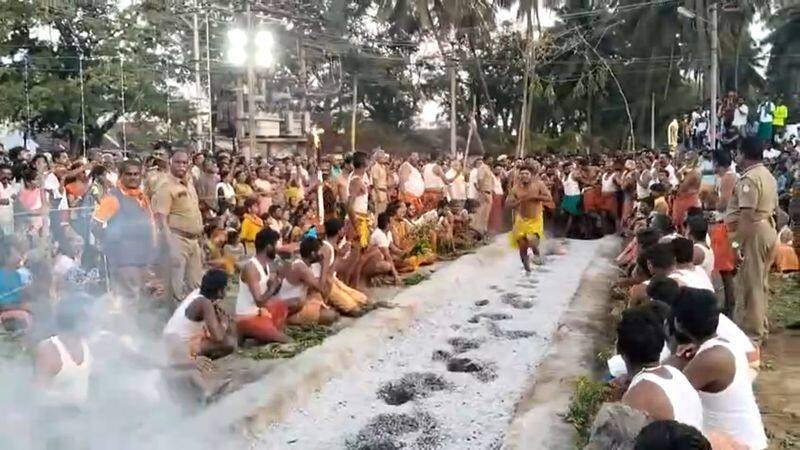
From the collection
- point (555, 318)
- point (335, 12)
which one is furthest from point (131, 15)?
point (555, 318)

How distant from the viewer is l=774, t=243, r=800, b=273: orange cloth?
1117 cm

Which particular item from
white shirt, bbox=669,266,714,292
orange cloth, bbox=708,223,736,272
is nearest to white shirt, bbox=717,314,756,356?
white shirt, bbox=669,266,714,292

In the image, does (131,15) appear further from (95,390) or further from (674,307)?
(674,307)

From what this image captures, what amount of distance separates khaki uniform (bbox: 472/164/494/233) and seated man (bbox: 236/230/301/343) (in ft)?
29.3

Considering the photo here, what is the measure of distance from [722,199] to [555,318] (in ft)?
7.52

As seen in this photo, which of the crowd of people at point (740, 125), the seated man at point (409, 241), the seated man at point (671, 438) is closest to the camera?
the seated man at point (671, 438)

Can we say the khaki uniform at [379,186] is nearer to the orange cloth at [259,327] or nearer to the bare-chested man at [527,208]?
the bare-chested man at [527,208]

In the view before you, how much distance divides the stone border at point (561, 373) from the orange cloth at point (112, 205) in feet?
14.2

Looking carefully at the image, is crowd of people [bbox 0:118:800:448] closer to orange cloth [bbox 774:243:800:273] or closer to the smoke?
orange cloth [bbox 774:243:800:273]

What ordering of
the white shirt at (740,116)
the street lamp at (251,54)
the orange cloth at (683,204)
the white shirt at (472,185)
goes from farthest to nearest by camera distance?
the white shirt at (740,116), the street lamp at (251,54), the white shirt at (472,185), the orange cloth at (683,204)

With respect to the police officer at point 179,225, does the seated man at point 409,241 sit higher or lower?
lower

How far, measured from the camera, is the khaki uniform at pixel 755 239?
25.4 feet

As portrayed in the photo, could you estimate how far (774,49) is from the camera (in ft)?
158

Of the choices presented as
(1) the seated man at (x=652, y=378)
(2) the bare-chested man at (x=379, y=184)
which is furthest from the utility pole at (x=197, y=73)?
(1) the seated man at (x=652, y=378)
